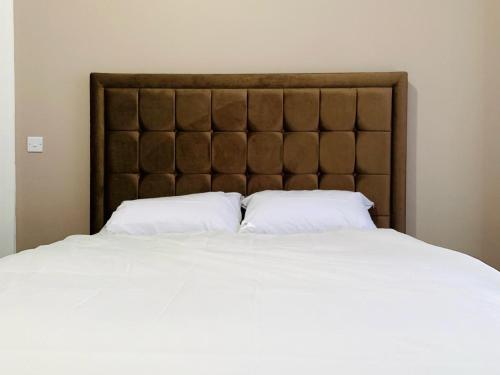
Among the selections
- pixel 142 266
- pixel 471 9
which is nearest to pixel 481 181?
pixel 471 9

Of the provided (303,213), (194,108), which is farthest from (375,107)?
(194,108)

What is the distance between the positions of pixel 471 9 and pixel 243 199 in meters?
1.66

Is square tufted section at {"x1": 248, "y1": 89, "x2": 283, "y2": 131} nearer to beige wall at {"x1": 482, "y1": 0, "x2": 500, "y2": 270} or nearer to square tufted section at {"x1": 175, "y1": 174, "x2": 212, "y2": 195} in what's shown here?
square tufted section at {"x1": 175, "y1": 174, "x2": 212, "y2": 195}

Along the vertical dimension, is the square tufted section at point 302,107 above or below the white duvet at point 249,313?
above

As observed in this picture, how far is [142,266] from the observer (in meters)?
1.45

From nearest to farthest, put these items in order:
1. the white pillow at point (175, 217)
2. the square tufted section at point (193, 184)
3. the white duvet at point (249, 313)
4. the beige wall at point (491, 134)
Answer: the white duvet at point (249, 313), the white pillow at point (175, 217), the beige wall at point (491, 134), the square tufted section at point (193, 184)

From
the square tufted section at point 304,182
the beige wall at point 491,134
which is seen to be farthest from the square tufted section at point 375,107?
the beige wall at point 491,134

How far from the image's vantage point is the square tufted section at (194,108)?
8.48 feet

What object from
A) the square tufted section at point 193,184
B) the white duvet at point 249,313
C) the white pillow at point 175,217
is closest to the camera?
the white duvet at point 249,313

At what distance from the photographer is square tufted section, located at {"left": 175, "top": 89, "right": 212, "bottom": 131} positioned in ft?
8.48

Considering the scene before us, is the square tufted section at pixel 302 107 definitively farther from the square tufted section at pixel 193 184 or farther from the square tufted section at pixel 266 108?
the square tufted section at pixel 193 184

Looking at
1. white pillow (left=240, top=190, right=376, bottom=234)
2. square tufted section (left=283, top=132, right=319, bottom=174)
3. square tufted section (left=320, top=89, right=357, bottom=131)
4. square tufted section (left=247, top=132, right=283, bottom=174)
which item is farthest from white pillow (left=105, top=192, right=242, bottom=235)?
square tufted section (left=320, top=89, right=357, bottom=131)

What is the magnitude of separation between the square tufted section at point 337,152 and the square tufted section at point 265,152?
233 mm

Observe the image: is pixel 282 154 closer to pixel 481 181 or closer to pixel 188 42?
pixel 188 42
